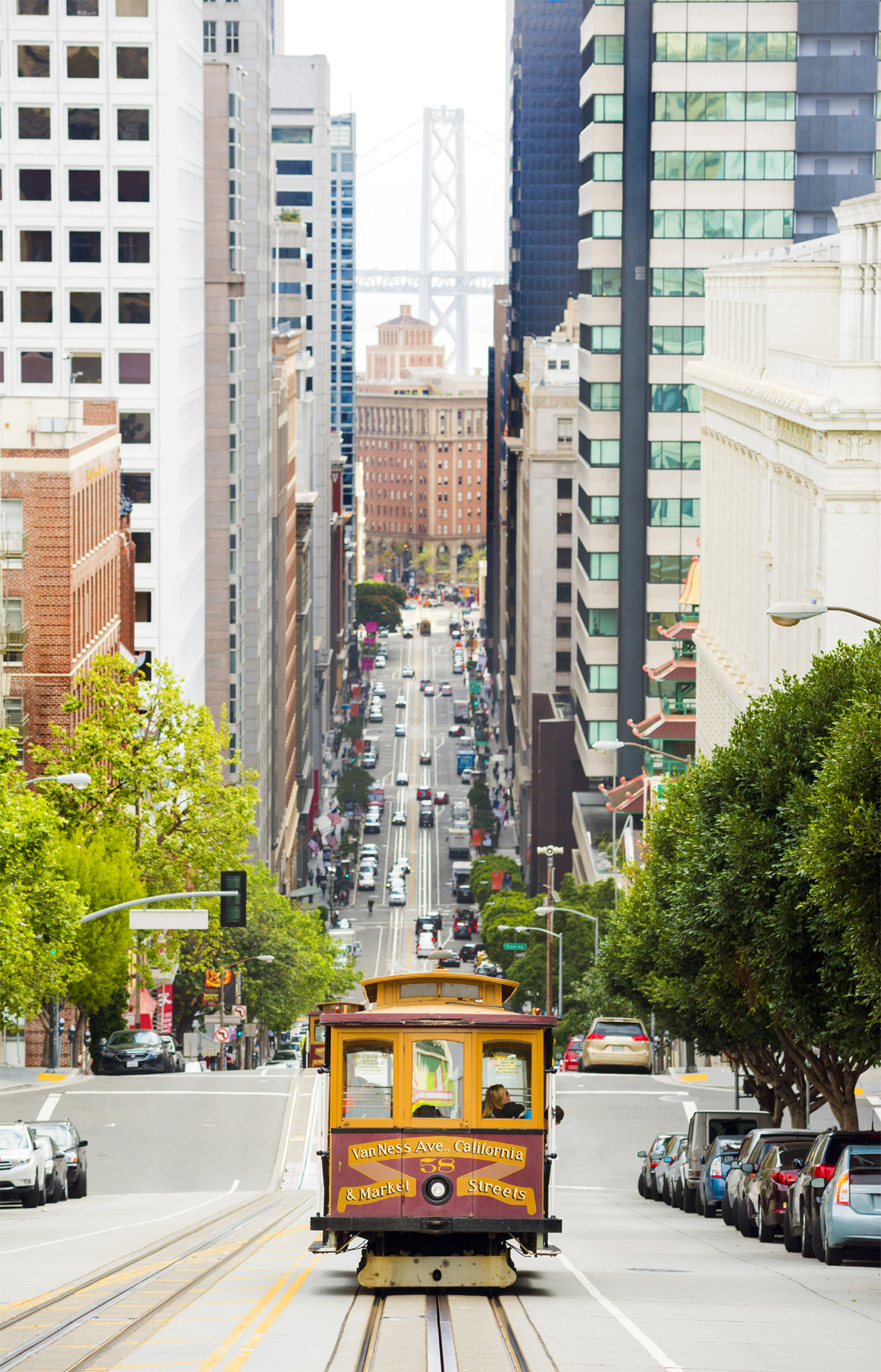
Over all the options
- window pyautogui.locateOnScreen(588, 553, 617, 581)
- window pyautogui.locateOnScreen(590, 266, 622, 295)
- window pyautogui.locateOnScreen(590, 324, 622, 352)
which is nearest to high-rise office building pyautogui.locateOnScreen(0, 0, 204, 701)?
window pyautogui.locateOnScreen(590, 266, 622, 295)

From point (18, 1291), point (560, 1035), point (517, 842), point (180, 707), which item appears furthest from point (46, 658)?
point (517, 842)

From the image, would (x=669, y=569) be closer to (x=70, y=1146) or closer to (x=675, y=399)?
(x=675, y=399)

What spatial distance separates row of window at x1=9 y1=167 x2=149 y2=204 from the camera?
98250 mm

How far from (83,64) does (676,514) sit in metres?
44.2

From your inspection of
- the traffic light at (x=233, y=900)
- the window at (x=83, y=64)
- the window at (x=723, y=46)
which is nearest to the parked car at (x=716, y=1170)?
the traffic light at (x=233, y=900)

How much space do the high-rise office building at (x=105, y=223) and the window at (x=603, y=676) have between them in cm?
3580

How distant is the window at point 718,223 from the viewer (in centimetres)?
12112

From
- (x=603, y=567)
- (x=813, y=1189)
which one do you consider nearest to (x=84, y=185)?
(x=603, y=567)

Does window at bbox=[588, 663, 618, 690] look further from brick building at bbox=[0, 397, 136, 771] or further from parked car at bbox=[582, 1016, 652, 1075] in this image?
parked car at bbox=[582, 1016, 652, 1075]

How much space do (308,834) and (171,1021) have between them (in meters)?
103

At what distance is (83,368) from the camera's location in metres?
99.6

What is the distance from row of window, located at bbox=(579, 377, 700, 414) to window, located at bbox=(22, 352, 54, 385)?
1491 inches

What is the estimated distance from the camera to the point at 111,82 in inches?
3868

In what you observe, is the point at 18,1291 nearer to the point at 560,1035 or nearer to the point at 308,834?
the point at 560,1035
